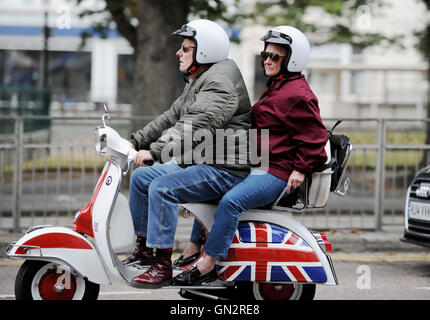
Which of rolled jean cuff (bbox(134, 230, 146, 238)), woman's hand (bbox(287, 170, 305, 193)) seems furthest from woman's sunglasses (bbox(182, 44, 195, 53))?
rolled jean cuff (bbox(134, 230, 146, 238))

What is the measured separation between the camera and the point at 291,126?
4766 millimetres

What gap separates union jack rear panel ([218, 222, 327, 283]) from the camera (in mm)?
4805

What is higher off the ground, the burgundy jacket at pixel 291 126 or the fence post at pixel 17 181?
the burgundy jacket at pixel 291 126

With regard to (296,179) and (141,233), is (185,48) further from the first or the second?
(141,233)

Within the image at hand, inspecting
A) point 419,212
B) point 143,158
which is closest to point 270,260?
point 143,158

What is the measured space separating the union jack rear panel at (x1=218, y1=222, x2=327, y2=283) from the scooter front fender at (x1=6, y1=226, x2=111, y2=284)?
2.59ft

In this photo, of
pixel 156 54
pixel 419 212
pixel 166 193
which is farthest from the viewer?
pixel 156 54

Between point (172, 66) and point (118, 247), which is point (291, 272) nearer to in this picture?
point (118, 247)

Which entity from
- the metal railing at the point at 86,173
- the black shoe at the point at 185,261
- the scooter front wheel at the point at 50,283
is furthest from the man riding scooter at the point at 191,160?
the metal railing at the point at 86,173

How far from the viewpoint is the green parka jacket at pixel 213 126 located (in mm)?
4641

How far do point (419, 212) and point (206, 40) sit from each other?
321cm

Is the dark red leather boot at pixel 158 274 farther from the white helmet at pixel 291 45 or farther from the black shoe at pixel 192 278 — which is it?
the white helmet at pixel 291 45

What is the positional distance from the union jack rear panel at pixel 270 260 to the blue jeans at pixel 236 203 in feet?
0.36

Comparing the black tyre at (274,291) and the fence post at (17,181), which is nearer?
the black tyre at (274,291)
